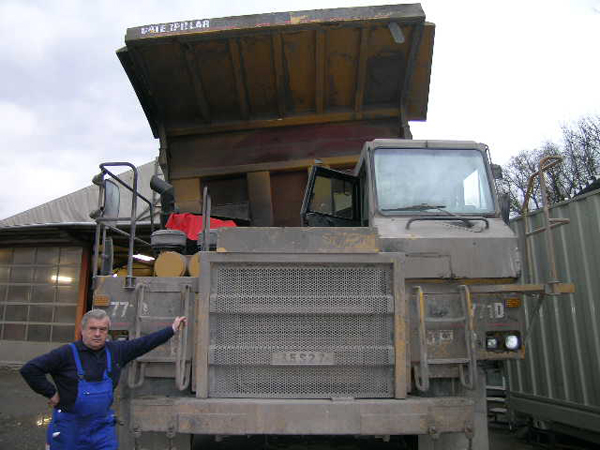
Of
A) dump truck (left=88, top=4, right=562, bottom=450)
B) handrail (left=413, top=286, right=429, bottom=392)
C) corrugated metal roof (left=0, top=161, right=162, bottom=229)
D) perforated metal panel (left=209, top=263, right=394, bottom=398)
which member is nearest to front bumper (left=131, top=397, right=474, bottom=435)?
dump truck (left=88, top=4, right=562, bottom=450)

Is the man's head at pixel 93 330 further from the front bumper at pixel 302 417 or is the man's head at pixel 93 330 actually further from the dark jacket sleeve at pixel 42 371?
the front bumper at pixel 302 417

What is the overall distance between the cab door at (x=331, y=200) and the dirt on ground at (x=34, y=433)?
213 cm

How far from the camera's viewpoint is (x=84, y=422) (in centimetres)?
310

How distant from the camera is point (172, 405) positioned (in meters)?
3.34

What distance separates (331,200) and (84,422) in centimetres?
321

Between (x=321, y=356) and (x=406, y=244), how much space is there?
1.14 metres

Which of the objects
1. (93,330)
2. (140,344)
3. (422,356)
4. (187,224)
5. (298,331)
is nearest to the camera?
(93,330)

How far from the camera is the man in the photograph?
10.1ft

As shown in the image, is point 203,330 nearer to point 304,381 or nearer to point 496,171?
point 304,381

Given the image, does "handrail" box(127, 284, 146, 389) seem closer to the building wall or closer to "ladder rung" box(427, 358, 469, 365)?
"ladder rung" box(427, 358, 469, 365)

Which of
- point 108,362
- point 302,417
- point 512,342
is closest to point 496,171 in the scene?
point 512,342

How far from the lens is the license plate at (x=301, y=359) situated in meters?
3.58

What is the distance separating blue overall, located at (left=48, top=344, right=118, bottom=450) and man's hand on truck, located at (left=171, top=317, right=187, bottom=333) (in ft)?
1.90

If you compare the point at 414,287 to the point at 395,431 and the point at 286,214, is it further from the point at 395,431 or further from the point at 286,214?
the point at 286,214
